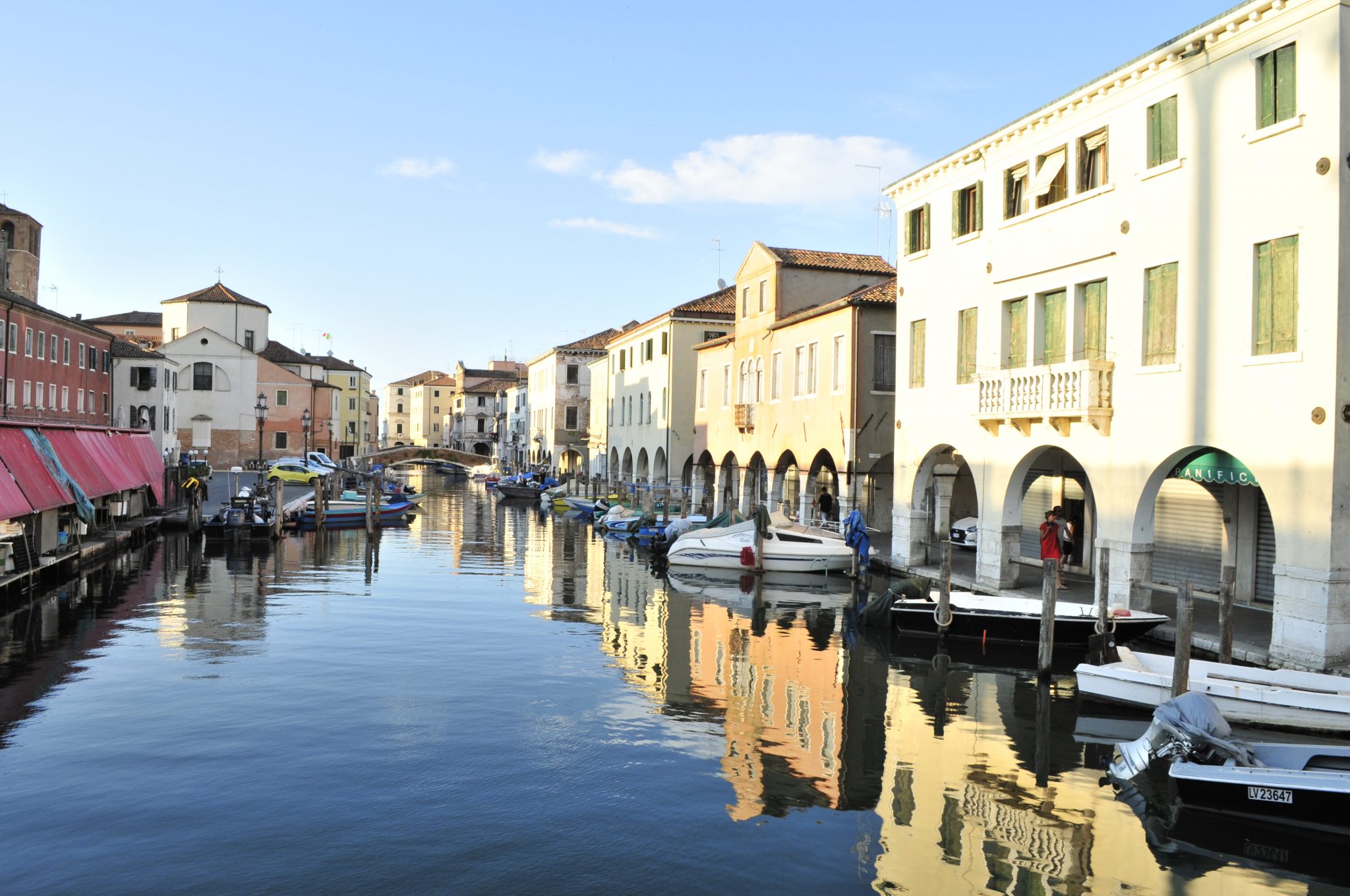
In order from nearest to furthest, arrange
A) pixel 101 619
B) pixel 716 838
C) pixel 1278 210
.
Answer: pixel 716 838 → pixel 1278 210 → pixel 101 619

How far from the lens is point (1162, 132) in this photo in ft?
59.2

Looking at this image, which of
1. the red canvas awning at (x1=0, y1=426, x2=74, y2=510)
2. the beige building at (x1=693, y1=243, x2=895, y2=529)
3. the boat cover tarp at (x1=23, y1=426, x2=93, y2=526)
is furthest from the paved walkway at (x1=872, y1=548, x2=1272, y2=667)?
the boat cover tarp at (x1=23, y1=426, x2=93, y2=526)

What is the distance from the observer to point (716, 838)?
10.2m

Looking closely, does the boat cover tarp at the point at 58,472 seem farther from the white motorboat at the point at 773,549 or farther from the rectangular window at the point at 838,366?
the rectangular window at the point at 838,366

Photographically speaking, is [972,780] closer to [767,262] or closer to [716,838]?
[716,838]

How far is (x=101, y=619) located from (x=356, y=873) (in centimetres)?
1533

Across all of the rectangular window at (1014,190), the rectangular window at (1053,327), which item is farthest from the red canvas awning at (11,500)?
the rectangular window at (1014,190)

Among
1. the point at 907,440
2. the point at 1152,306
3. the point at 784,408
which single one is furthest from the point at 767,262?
the point at 1152,306

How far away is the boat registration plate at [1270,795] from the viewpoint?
1032cm

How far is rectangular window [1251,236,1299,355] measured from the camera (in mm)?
15195

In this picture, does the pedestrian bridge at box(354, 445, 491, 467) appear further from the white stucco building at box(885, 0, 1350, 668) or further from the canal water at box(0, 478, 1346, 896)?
the white stucco building at box(885, 0, 1350, 668)

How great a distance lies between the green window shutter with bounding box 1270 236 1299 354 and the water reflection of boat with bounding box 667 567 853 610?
11.4 m

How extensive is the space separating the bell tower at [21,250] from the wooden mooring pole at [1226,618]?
244 feet

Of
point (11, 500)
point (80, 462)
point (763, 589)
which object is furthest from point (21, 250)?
point (763, 589)
